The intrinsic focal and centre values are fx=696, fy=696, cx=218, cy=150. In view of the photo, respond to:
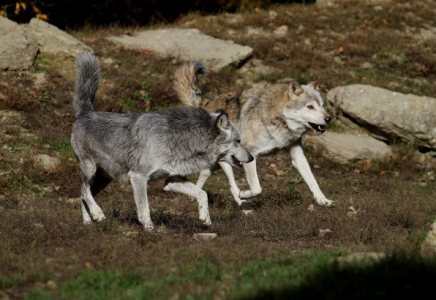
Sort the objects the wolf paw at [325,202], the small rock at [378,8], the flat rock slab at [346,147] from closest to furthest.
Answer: the wolf paw at [325,202]
the flat rock slab at [346,147]
the small rock at [378,8]

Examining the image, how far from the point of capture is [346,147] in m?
14.4

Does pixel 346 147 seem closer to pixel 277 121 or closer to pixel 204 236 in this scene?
pixel 277 121

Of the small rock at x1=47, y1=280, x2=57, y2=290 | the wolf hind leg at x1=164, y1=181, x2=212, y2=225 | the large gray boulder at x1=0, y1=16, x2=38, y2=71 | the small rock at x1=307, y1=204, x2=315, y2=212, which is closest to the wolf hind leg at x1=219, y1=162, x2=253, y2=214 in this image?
the small rock at x1=307, y1=204, x2=315, y2=212

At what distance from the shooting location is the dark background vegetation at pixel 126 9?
68.7 feet

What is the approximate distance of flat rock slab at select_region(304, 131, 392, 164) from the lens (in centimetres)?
1430

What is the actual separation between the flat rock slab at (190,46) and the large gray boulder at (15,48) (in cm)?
257

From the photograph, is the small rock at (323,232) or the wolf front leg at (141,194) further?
the wolf front leg at (141,194)

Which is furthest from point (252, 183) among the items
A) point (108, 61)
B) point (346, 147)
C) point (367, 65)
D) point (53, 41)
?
point (367, 65)

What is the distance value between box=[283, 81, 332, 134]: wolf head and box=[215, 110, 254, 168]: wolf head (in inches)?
67.6

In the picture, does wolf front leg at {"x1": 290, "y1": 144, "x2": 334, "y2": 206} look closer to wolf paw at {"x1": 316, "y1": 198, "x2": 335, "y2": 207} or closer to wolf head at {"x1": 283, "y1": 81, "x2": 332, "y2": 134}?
wolf paw at {"x1": 316, "y1": 198, "x2": 335, "y2": 207}

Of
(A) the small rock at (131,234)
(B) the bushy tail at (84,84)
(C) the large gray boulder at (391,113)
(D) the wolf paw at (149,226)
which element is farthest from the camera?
(C) the large gray boulder at (391,113)

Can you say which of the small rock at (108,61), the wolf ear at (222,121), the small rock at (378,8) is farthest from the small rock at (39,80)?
the small rock at (378,8)

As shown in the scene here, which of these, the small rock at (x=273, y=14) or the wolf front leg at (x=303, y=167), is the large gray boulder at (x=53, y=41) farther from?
the wolf front leg at (x=303, y=167)

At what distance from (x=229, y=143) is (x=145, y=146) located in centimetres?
112
